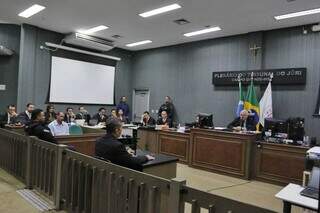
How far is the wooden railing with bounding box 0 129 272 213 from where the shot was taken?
5.98 feet

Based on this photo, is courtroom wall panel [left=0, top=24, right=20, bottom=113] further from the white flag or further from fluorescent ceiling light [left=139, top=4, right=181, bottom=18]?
the white flag

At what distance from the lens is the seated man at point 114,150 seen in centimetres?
286

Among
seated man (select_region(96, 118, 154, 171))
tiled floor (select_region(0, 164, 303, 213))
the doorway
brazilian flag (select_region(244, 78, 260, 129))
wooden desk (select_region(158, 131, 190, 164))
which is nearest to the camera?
seated man (select_region(96, 118, 154, 171))

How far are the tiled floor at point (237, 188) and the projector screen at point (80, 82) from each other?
210 inches

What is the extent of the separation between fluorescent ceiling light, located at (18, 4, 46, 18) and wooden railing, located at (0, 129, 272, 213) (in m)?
3.70

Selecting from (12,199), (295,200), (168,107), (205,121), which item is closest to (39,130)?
(12,199)

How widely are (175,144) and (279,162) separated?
8.13 feet

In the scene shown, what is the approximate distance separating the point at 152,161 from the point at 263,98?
5175mm

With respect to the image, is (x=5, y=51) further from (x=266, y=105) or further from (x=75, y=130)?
(x=266, y=105)

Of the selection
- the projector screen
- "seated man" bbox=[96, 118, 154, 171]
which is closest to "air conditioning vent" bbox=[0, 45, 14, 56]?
the projector screen

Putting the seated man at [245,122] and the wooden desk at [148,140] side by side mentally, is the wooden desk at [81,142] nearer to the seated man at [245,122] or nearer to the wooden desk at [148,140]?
the wooden desk at [148,140]

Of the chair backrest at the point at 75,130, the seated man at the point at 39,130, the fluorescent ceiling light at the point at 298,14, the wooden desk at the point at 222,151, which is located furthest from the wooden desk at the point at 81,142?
the fluorescent ceiling light at the point at 298,14

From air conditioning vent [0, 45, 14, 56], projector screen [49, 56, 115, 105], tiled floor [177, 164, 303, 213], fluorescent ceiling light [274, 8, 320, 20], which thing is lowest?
tiled floor [177, 164, 303, 213]

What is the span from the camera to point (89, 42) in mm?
9156
